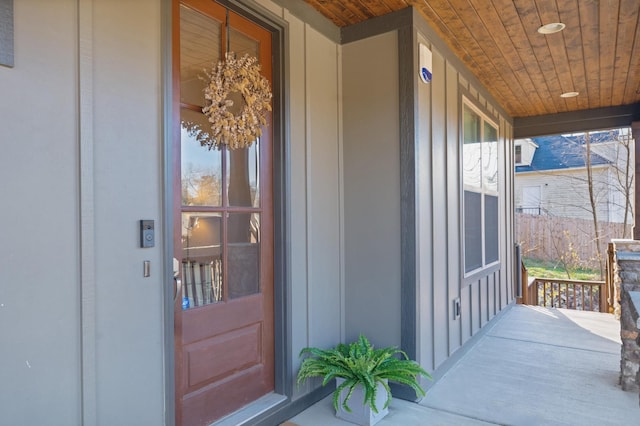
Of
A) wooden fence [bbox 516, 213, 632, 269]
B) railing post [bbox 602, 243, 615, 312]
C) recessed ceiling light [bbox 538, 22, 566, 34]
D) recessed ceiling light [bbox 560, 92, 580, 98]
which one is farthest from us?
wooden fence [bbox 516, 213, 632, 269]

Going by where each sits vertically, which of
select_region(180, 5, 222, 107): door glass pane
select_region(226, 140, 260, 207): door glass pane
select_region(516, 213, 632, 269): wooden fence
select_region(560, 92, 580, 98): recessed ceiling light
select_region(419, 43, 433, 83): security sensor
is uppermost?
select_region(560, 92, 580, 98): recessed ceiling light

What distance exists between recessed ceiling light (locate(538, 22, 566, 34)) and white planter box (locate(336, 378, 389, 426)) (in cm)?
287

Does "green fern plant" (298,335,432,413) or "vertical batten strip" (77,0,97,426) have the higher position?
"vertical batten strip" (77,0,97,426)

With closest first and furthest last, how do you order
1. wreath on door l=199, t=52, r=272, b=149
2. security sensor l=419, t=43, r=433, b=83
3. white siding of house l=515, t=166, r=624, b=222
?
1. wreath on door l=199, t=52, r=272, b=149
2. security sensor l=419, t=43, r=433, b=83
3. white siding of house l=515, t=166, r=624, b=222

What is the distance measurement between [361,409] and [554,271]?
8703 mm

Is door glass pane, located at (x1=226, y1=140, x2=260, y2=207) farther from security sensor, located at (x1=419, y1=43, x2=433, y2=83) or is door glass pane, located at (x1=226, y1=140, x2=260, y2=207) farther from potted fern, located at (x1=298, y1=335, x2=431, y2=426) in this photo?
security sensor, located at (x1=419, y1=43, x2=433, y2=83)

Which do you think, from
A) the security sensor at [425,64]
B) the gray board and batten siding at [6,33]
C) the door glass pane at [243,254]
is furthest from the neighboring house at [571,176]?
the gray board and batten siding at [6,33]

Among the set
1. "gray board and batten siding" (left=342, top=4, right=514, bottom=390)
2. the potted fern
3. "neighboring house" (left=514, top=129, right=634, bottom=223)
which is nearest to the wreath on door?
"gray board and batten siding" (left=342, top=4, right=514, bottom=390)

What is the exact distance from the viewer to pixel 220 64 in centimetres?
224

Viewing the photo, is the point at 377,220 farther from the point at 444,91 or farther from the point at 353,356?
the point at 444,91

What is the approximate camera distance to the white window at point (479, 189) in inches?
159

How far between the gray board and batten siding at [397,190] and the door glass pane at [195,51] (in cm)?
120

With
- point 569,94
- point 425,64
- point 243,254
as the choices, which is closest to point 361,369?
point 243,254

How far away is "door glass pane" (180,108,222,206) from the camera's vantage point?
2064mm
